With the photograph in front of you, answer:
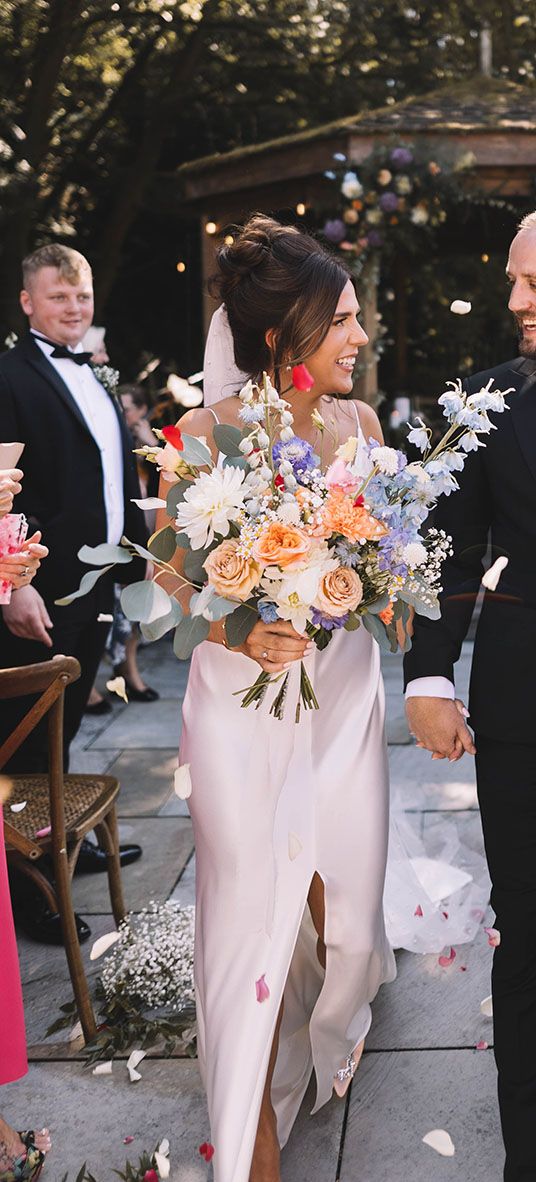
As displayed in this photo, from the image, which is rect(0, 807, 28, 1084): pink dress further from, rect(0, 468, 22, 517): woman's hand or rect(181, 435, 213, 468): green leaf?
rect(181, 435, 213, 468): green leaf

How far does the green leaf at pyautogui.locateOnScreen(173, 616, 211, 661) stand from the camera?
2311mm

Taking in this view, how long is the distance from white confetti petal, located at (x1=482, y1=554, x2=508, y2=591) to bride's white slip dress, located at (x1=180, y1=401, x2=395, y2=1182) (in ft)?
1.75

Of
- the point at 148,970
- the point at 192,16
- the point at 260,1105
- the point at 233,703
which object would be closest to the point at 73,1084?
the point at 148,970

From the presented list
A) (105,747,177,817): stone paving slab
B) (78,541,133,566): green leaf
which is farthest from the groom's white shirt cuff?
(105,747,177,817): stone paving slab

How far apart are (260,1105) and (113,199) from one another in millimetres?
11673

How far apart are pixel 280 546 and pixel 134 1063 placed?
66.7 inches

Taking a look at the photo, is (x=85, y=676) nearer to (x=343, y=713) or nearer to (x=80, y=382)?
(x=80, y=382)

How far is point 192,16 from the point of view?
35.4 ft

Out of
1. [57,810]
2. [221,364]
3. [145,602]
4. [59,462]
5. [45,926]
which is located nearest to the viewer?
[145,602]

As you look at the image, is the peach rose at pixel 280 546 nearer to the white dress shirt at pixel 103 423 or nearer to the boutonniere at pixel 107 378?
the white dress shirt at pixel 103 423

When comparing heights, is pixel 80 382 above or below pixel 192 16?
below

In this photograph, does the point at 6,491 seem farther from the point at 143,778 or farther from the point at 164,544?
the point at 143,778

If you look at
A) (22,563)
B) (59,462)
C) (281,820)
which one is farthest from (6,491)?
(59,462)

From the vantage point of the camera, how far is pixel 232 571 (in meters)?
2.20
